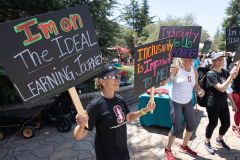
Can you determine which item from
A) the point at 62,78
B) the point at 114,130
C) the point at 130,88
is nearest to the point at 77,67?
the point at 62,78

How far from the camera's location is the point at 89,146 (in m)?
3.79

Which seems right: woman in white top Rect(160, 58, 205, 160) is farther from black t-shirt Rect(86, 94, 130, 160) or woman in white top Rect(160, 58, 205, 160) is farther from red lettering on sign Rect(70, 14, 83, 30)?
red lettering on sign Rect(70, 14, 83, 30)

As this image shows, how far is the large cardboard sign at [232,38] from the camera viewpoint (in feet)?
12.4

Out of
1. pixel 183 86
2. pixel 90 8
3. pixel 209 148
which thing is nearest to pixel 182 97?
pixel 183 86

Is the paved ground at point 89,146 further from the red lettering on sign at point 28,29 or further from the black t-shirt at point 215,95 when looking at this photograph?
the red lettering on sign at point 28,29

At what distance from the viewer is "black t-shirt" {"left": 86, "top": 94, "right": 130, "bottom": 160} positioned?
1.79m

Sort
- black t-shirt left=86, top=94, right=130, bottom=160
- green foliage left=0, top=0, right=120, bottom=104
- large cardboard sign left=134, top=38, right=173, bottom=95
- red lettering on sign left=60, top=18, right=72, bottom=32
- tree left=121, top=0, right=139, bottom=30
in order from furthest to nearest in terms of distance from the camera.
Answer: tree left=121, top=0, right=139, bottom=30 → green foliage left=0, top=0, right=120, bottom=104 → large cardboard sign left=134, top=38, right=173, bottom=95 → black t-shirt left=86, top=94, right=130, bottom=160 → red lettering on sign left=60, top=18, right=72, bottom=32

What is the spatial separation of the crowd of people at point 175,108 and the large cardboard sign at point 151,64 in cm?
24

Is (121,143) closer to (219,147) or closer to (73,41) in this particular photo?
(73,41)

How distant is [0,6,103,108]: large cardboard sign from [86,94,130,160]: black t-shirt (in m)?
0.41

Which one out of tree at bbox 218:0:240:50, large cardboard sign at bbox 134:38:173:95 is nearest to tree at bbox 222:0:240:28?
tree at bbox 218:0:240:50

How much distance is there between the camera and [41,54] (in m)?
1.34

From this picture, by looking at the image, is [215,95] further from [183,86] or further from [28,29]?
[28,29]

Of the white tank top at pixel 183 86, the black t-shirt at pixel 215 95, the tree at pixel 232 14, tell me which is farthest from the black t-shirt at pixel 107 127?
the tree at pixel 232 14
